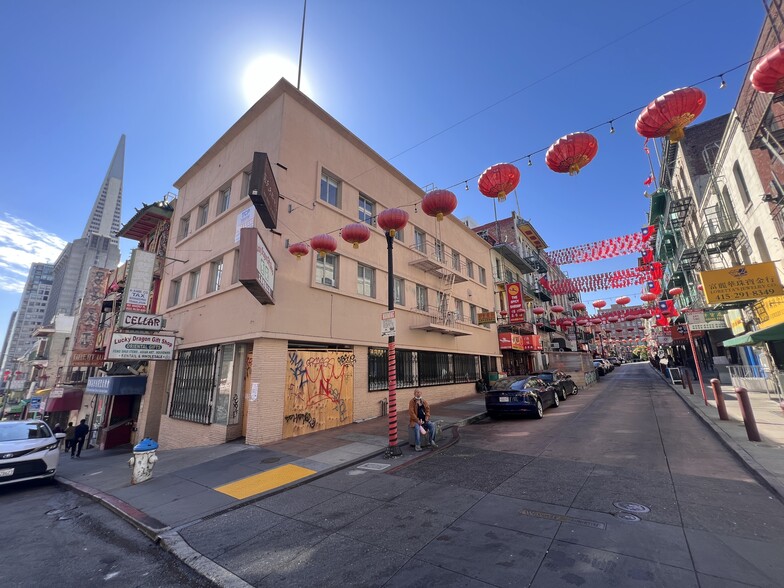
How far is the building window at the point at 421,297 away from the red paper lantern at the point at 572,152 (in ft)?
41.4

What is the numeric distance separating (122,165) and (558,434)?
9433 inches

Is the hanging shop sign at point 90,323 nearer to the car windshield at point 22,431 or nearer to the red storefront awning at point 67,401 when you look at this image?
the red storefront awning at point 67,401

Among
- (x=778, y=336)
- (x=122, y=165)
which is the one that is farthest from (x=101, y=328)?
(x=122, y=165)

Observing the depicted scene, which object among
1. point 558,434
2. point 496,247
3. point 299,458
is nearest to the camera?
point 299,458

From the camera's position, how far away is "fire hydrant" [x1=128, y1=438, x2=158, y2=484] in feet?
25.5

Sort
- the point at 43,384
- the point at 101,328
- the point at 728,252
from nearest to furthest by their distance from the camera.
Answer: the point at 728,252
the point at 101,328
the point at 43,384

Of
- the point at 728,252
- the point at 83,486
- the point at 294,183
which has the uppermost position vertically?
the point at 294,183

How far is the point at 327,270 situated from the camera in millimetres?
13633

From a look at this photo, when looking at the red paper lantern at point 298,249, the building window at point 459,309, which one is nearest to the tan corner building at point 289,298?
the red paper lantern at point 298,249

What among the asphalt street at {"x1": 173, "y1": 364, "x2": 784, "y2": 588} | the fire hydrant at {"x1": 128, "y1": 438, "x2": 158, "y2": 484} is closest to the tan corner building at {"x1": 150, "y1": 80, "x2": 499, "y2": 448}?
the fire hydrant at {"x1": 128, "y1": 438, "x2": 158, "y2": 484}

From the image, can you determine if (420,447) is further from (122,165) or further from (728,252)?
(122,165)

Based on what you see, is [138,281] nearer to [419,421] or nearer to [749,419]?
[419,421]

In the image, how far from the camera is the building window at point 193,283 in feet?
50.2

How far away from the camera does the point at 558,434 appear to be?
9961 millimetres
